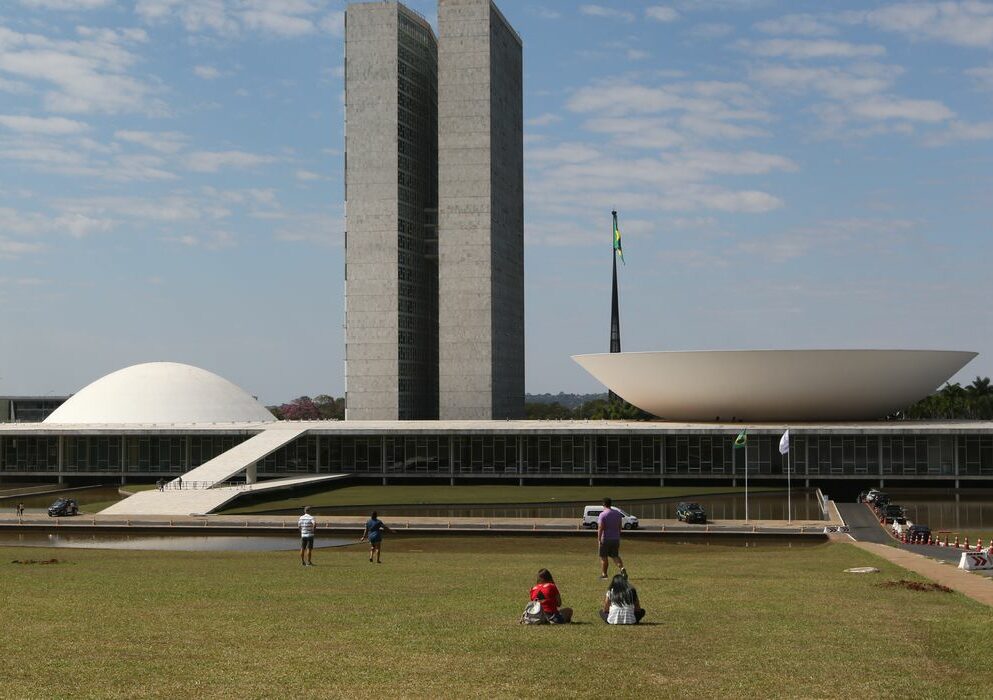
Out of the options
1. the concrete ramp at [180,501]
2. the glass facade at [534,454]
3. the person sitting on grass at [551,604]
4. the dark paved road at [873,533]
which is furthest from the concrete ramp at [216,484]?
the person sitting on grass at [551,604]

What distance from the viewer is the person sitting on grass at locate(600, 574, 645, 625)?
18.0m

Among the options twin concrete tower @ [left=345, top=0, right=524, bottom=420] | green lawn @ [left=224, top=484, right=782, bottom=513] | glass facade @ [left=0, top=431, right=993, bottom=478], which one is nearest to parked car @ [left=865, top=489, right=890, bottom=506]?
green lawn @ [left=224, top=484, right=782, bottom=513]

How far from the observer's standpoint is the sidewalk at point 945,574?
22.8 m

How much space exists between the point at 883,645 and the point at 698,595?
250 inches

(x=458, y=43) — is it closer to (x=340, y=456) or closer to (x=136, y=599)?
(x=340, y=456)

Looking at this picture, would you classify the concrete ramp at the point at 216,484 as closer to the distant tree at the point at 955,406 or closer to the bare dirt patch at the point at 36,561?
the bare dirt patch at the point at 36,561

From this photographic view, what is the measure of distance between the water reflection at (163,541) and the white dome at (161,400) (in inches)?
1942

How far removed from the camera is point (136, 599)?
69.8ft

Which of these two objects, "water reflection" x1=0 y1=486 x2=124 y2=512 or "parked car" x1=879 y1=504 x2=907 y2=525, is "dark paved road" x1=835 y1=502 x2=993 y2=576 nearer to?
"parked car" x1=879 y1=504 x2=907 y2=525

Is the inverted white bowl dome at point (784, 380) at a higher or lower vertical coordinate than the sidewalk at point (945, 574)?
higher

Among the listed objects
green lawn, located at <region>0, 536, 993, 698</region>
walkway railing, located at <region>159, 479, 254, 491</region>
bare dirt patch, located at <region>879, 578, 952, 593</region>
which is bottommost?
walkway railing, located at <region>159, 479, 254, 491</region>

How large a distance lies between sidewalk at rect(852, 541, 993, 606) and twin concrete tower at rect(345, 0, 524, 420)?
76507 mm

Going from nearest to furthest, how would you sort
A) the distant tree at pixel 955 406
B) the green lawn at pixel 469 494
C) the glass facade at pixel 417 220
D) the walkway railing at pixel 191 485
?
the green lawn at pixel 469 494 → the walkway railing at pixel 191 485 → the glass facade at pixel 417 220 → the distant tree at pixel 955 406

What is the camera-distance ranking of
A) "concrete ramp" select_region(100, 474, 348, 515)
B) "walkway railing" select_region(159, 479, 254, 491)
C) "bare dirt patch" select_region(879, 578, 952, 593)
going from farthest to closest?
"walkway railing" select_region(159, 479, 254, 491)
"concrete ramp" select_region(100, 474, 348, 515)
"bare dirt patch" select_region(879, 578, 952, 593)
